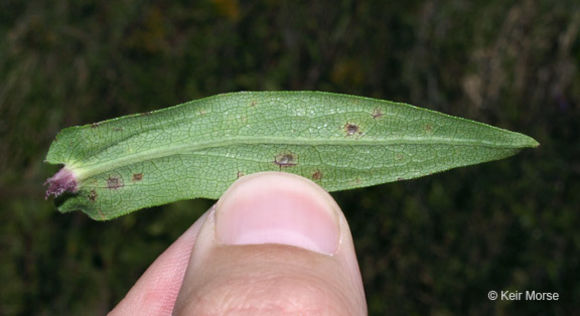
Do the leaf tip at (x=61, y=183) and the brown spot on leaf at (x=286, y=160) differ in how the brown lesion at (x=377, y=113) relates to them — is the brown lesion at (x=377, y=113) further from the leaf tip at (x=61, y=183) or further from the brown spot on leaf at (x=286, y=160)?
the leaf tip at (x=61, y=183)

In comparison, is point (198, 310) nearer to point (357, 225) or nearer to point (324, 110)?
point (324, 110)

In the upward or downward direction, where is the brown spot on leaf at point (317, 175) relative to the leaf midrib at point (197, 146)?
downward

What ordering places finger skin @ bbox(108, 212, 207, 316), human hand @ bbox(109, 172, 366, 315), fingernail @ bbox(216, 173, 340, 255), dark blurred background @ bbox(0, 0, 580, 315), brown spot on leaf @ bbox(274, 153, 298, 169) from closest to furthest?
human hand @ bbox(109, 172, 366, 315) → fingernail @ bbox(216, 173, 340, 255) → brown spot on leaf @ bbox(274, 153, 298, 169) → finger skin @ bbox(108, 212, 207, 316) → dark blurred background @ bbox(0, 0, 580, 315)

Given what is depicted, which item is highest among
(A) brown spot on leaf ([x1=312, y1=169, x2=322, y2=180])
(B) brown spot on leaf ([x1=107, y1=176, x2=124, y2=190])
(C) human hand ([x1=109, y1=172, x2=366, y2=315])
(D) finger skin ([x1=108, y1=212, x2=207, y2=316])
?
(B) brown spot on leaf ([x1=107, y1=176, x2=124, y2=190])

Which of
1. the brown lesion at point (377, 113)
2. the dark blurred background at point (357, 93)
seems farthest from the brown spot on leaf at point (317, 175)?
the dark blurred background at point (357, 93)

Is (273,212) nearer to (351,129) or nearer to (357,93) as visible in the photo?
(351,129)

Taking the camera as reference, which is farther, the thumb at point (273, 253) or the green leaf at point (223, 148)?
the green leaf at point (223, 148)

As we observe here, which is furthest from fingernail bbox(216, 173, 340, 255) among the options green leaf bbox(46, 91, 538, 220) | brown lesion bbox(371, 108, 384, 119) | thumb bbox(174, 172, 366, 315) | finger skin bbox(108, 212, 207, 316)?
finger skin bbox(108, 212, 207, 316)

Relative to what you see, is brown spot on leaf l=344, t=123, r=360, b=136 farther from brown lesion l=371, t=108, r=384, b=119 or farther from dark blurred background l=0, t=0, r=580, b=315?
dark blurred background l=0, t=0, r=580, b=315
